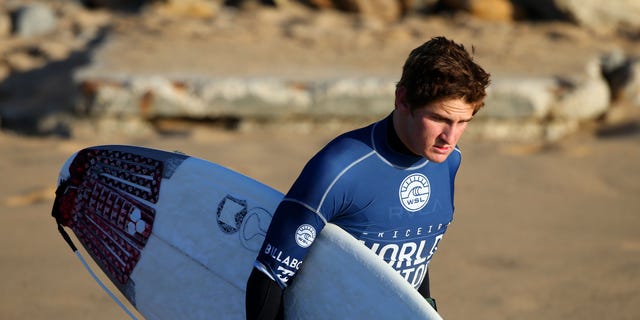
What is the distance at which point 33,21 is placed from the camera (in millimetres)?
9820

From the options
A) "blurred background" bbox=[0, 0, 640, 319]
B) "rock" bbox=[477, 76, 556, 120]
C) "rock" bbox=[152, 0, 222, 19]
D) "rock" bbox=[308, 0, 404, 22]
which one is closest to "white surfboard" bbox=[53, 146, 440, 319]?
"blurred background" bbox=[0, 0, 640, 319]

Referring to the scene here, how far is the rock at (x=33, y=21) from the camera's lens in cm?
973

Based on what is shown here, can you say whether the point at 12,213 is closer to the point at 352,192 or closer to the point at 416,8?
the point at 352,192

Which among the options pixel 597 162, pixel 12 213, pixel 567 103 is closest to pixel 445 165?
pixel 12 213

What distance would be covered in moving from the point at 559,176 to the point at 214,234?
394 centimetres

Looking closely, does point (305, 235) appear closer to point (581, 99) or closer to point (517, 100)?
point (517, 100)

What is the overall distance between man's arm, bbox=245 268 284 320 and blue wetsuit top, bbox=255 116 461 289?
0.07ft

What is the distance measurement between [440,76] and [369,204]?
1.19 ft

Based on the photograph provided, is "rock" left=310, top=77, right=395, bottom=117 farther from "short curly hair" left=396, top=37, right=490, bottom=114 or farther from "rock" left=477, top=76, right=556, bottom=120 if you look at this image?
"short curly hair" left=396, top=37, right=490, bottom=114

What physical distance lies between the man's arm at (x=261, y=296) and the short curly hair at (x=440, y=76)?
55cm

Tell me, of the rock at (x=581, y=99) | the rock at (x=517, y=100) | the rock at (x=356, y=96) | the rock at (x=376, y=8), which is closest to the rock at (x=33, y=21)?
the rock at (x=376, y=8)

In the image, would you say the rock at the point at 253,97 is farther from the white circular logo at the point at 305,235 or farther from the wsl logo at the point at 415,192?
the white circular logo at the point at 305,235

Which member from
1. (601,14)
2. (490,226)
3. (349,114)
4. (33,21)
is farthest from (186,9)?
(490,226)

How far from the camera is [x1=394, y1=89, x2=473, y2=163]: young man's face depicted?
2.17 meters
